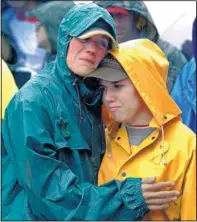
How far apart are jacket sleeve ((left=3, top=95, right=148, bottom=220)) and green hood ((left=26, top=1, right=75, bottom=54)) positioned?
2512mm

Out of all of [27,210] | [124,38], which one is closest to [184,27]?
[124,38]

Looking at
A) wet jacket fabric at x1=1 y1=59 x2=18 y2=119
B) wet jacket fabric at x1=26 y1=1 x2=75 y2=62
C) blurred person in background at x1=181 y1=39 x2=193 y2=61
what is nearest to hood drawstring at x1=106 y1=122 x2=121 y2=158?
wet jacket fabric at x1=1 y1=59 x2=18 y2=119

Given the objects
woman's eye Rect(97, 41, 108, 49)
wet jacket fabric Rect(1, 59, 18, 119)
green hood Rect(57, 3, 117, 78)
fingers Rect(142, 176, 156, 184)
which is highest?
green hood Rect(57, 3, 117, 78)

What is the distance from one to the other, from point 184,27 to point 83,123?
2878mm

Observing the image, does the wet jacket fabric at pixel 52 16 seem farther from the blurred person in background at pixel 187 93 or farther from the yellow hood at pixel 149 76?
the yellow hood at pixel 149 76

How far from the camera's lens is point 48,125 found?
3.56 metres

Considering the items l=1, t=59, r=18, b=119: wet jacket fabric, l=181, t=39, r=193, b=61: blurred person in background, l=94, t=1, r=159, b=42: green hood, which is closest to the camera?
l=1, t=59, r=18, b=119: wet jacket fabric

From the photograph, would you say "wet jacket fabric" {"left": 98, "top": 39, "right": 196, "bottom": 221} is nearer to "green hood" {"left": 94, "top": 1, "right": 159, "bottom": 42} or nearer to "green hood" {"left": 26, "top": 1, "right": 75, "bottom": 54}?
"green hood" {"left": 94, "top": 1, "right": 159, "bottom": 42}

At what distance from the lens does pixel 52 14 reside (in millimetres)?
6270

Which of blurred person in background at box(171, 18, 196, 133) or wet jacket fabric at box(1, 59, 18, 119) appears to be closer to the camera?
wet jacket fabric at box(1, 59, 18, 119)

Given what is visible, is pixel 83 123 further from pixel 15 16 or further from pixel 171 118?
pixel 15 16

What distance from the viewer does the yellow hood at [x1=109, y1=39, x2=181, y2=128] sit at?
373 centimetres

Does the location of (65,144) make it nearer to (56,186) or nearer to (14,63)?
(56,186)

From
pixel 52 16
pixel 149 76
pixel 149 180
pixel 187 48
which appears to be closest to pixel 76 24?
pixel 149 76
